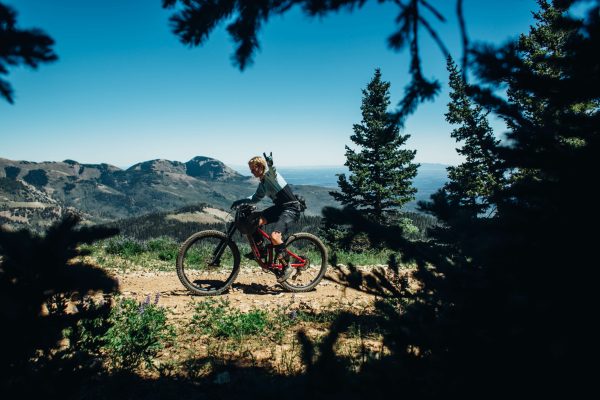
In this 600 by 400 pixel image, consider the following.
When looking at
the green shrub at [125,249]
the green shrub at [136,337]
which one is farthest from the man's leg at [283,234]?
the green shrub at [125,249]

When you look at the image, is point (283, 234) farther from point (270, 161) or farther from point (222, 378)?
point (222, 378)

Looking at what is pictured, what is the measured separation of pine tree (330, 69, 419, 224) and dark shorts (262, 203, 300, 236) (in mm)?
19195

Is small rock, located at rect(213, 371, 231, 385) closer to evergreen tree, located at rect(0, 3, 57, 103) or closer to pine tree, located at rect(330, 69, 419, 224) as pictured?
evergreen tree, located at rect(0, 3, 57, 103)

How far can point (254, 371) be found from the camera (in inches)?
159

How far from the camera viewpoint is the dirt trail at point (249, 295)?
6492 millimetres

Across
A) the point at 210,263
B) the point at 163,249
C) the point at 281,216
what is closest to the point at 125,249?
the point at 163,249

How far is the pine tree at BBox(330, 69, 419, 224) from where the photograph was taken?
88.1ft

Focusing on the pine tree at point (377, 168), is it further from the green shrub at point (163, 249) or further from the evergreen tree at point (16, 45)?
the evergreen tree at point (16, 45)

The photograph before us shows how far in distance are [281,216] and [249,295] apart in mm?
1967

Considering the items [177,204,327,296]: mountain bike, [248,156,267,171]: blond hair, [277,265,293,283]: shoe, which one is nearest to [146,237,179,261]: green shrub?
[177,204,327,296]: mountain bike

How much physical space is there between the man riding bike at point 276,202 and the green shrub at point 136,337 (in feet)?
8.78

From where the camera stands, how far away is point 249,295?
24.2 ft

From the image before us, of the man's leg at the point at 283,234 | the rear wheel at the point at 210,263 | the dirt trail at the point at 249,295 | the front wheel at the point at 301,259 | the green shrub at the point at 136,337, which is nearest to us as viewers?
the green shrub at the point at 136,337

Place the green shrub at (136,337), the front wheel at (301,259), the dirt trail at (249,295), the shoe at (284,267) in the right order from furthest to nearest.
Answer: the front wheel at (301,259) < the shoe at (284,267) < the dirt trail at (249,295) < the green shrub at (136,337)
